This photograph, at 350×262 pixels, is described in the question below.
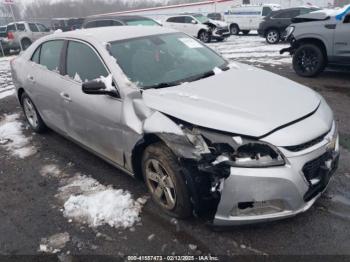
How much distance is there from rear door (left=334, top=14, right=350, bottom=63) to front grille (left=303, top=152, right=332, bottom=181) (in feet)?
17.0

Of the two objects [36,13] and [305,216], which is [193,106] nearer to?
[305,216]

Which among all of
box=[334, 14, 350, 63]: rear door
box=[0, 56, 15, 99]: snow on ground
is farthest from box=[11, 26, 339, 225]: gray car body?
box=[0, 56, 15, 99]: snow on ground

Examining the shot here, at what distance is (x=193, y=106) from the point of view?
277 centimetres

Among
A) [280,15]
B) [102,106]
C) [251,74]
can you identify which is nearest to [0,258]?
[102,106]

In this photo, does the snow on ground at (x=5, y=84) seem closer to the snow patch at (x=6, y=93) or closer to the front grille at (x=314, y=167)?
the snow patch at (x=6, y=93)

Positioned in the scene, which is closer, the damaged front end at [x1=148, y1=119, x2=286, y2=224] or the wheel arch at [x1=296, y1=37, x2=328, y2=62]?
the damaged front end at [x1=148, y1=119, x2=286, y2=224]

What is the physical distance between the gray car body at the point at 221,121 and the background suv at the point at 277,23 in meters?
12.7

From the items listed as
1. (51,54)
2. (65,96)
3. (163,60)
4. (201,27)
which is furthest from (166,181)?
(201,27)

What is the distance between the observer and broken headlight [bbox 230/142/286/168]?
2.41 metres

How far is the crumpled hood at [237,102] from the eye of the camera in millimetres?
2537

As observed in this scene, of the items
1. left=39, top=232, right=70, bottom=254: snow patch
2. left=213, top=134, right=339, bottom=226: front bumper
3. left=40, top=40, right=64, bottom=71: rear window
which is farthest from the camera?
left=40, top=40, right=64, bottom=71: rear window

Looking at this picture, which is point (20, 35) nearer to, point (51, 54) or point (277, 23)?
point (277, 23)

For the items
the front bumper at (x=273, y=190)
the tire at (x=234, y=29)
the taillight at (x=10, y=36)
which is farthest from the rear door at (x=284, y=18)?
the taillight at (x=10, y=36)

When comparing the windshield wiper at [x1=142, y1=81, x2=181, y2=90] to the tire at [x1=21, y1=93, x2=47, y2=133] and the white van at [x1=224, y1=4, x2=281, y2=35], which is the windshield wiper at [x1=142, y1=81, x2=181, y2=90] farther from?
the white van at [x1=224, y1=4, x2=281, y2=35]
